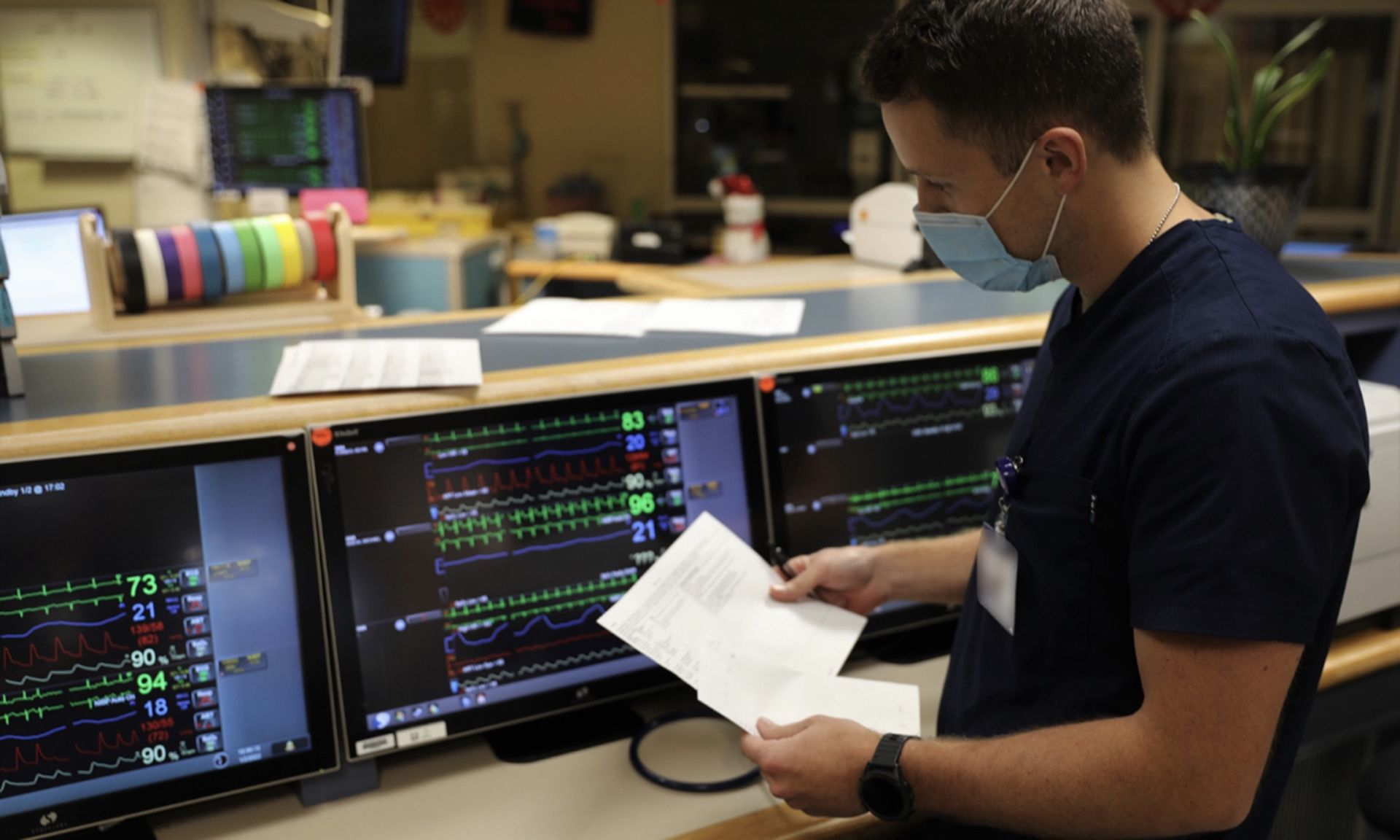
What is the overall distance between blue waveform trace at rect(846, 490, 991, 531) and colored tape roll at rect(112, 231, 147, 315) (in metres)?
1.73

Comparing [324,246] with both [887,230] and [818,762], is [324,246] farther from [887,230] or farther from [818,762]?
[818,762]

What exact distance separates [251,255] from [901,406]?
1652 mm

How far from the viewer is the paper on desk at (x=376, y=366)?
50.2 inches

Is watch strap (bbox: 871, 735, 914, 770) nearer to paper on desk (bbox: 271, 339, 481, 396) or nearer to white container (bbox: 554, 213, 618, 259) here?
paper on desk (bbox: 271, 339, 481, 396)

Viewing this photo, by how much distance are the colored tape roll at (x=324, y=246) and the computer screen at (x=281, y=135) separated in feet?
3.98

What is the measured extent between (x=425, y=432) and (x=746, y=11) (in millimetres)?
5701

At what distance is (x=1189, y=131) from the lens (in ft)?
18.5

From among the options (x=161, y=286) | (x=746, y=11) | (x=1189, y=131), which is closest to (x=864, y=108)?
(x=746, y=11)

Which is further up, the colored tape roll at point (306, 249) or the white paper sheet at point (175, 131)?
the white paper sheet at point (175, 131)

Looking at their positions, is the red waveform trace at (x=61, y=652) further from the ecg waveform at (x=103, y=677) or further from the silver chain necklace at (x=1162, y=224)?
the silver chain necklace at (x=1162, y=224)

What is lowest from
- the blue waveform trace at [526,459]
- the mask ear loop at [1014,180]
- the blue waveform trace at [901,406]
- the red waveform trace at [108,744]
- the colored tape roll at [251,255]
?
the red waveform trace at [108,744]

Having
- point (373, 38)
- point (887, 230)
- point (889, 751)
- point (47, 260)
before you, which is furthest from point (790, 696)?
point (373, 38)

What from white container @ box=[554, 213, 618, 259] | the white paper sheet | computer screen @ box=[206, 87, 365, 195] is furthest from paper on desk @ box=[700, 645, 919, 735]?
the white paper sheet

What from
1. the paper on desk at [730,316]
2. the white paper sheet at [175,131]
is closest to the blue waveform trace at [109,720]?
the paper on desk at [730,316]
